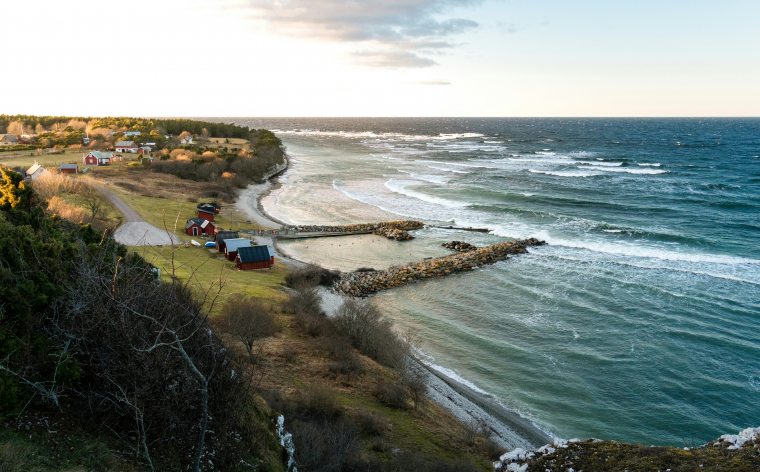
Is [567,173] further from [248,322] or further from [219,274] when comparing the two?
[248,322]

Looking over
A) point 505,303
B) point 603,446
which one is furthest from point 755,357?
point 603,446

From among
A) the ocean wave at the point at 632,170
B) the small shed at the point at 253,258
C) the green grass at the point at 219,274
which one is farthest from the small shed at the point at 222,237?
the ocean wave at the point at 632,170

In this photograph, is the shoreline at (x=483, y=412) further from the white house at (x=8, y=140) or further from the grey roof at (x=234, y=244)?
the white house at (x=8, y=140)

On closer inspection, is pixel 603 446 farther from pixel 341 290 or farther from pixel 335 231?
pixel 335 231

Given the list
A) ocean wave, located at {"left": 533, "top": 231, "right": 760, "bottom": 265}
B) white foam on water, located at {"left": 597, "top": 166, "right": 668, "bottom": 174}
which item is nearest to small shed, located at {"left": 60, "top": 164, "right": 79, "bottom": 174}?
ocean wave, located at {"left": 533, "top": 231, "right": 760, "bottom": 265}

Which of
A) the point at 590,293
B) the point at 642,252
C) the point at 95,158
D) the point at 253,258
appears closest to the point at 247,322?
the point at 253,258
